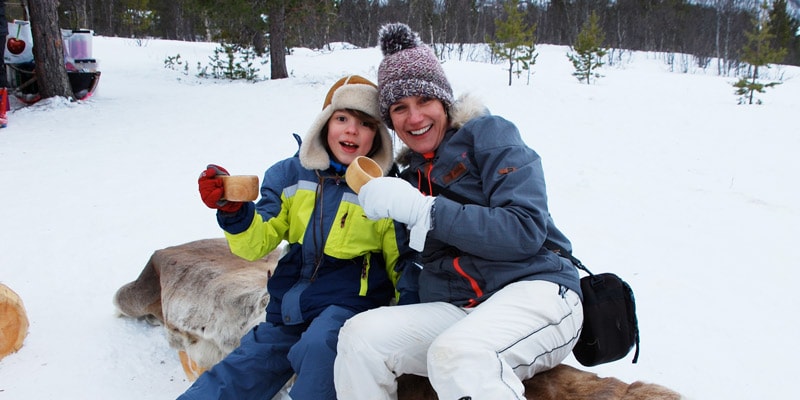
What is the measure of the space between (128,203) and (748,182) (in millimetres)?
6946

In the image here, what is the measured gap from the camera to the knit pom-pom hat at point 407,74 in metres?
2.31

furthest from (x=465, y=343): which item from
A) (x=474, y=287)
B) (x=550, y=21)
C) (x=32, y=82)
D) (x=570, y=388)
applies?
(x=550, y=21)

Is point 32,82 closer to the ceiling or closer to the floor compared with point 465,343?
closer to the ceiling

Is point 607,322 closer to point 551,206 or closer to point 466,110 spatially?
point 466,110

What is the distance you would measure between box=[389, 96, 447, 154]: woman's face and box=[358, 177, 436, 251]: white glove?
46 centimetres

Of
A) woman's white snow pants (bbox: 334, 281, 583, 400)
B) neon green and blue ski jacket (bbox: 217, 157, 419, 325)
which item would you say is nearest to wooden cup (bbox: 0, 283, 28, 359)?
neon green and blue ski jacket (bbox: 217, 157, 419, 325)

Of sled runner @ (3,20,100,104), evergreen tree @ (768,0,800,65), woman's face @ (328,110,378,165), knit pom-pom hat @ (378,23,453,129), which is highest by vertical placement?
evergreen tree @ (768,0,800,65)

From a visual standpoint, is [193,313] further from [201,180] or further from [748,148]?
[748,148]

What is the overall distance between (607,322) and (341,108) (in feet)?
4.50

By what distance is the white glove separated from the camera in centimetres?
188

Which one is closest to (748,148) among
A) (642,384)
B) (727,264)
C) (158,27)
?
(727,264)

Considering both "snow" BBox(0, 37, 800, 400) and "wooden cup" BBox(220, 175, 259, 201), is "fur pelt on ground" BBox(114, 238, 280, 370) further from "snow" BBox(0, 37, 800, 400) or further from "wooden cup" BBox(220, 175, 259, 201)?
"wooden cup" BBox(220, 175, 259, 201)

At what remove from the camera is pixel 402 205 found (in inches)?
74.2

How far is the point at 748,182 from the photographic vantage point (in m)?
6.82
